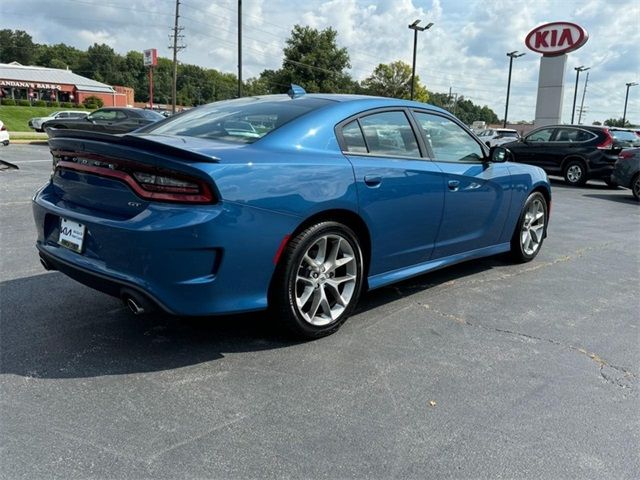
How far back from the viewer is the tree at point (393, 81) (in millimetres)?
66688

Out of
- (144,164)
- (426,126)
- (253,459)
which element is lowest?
(253,459)

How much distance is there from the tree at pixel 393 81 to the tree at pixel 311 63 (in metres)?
8.09

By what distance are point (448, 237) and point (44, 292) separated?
3151mm

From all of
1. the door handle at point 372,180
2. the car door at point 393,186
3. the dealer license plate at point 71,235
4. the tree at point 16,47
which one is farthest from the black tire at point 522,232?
the tree at point 16,47

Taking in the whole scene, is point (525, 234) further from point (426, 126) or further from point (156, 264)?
point (156, 264)

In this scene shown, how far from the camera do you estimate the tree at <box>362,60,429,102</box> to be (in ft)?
219

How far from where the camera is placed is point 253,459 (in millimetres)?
2189

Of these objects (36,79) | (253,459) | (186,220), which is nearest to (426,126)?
(186,220)

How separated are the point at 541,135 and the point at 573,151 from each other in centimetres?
112

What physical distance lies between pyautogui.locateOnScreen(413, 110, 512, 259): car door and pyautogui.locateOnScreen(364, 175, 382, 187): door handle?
0.80 meters

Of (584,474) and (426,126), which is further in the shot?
(426,126)

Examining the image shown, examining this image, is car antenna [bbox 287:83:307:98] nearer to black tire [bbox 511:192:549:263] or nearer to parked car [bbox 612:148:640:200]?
black tire [bbox 511:192:549:263]

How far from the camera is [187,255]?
2701 mm

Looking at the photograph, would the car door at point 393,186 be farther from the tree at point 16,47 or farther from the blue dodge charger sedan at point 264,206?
the tree at point 16,47
